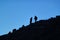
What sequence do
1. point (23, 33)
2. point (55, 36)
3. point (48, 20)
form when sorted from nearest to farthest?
point (55, 36) → point (48, 20) → point (23, 33)

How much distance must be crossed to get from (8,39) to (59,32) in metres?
10.3

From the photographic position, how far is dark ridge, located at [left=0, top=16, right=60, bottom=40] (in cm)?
3084

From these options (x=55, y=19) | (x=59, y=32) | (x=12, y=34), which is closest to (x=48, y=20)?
(x=55, y=19)

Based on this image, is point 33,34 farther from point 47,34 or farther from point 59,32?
point 59,32

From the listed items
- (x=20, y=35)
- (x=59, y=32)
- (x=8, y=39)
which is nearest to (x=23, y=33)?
(x=20, y=35)

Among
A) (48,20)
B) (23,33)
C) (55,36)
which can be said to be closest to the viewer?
(55,36)

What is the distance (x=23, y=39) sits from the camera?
34156mm

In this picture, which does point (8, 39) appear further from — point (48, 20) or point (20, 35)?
point (48, 20)

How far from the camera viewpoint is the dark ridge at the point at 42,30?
30844 mm

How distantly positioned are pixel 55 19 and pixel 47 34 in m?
3.17

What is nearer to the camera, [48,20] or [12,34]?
[48,20]

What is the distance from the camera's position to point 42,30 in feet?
105

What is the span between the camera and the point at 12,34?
118ft

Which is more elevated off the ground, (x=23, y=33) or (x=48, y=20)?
(x=48, y=20)
